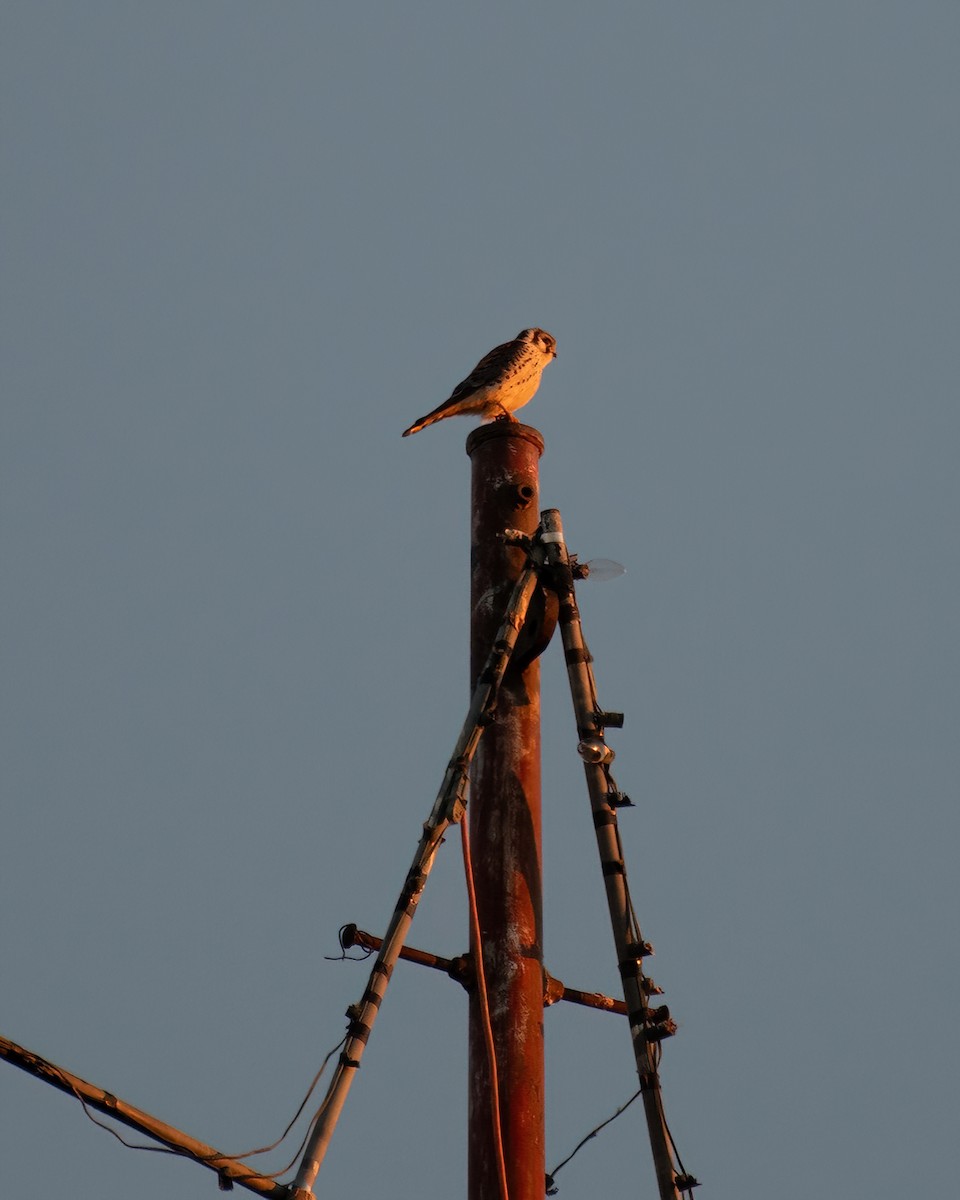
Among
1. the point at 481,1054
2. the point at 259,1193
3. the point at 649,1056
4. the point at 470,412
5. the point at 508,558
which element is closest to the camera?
the point at 259,1193

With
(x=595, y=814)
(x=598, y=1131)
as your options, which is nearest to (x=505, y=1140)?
(x=598, y=1131)

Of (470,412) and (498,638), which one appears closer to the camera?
(498,638)

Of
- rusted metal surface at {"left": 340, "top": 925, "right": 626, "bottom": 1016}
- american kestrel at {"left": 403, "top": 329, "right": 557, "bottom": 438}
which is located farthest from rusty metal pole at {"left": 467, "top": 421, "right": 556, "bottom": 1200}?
american kestrel at {"left": 403, "top": 329, "right": 557, "bottom": 438}

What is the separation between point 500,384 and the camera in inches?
459

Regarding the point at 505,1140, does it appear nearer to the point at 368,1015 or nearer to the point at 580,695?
the point at 368,1015

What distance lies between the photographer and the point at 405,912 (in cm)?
571

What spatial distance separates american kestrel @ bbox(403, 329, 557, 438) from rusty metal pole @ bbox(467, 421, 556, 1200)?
177 inches

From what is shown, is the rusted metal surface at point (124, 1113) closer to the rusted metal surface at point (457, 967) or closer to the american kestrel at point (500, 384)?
the rusted metal surface at point (457, 967)

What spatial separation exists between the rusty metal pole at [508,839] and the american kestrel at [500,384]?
14.7 feet

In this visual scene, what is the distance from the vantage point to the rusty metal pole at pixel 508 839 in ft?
18.5

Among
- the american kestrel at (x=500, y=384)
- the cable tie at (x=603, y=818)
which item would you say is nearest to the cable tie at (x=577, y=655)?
the cable tie at (x=603, y=818)

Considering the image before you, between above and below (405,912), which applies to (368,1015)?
below

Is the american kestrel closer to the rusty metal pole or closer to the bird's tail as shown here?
the bird's tail

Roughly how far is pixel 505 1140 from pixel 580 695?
5.14ft
